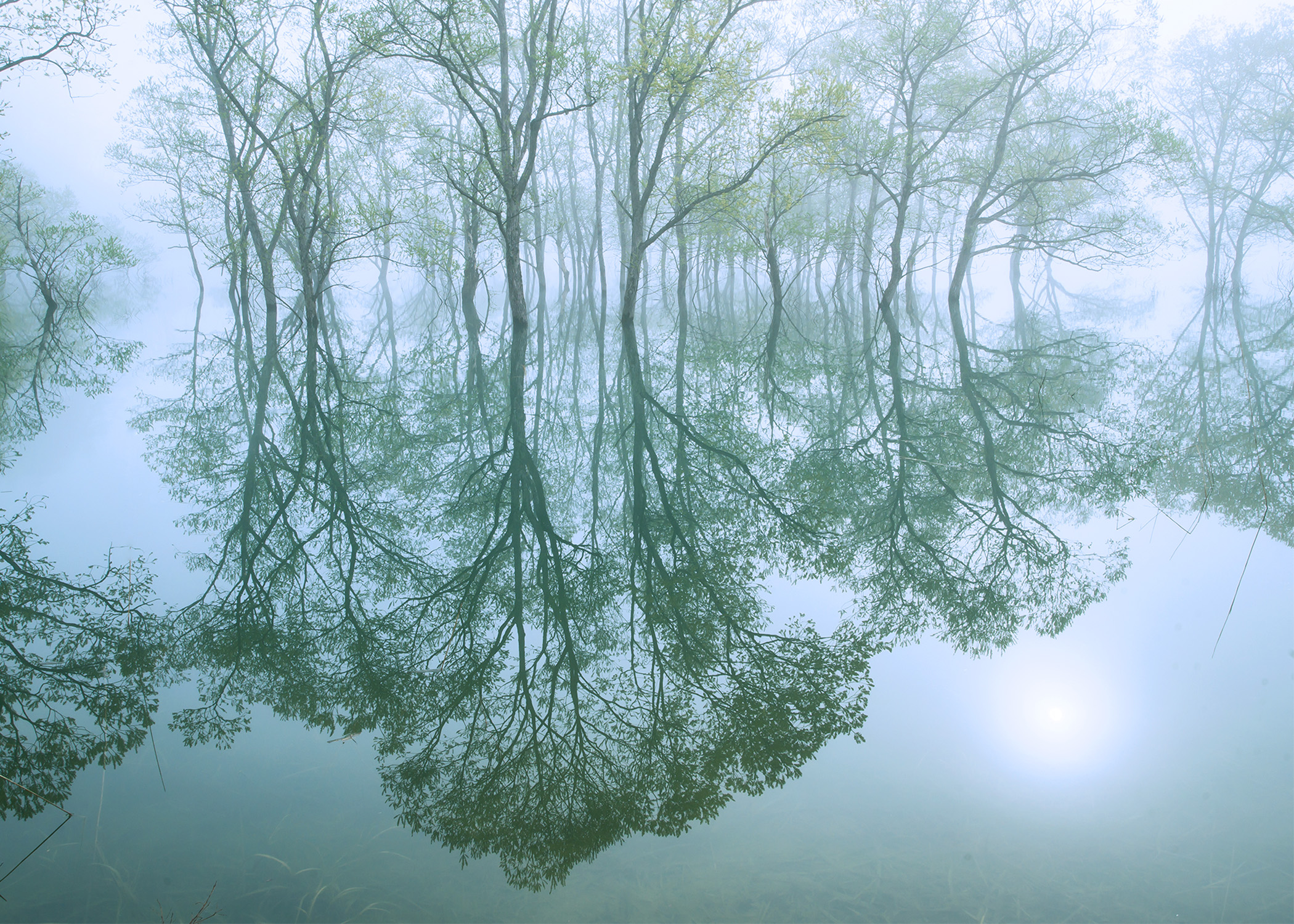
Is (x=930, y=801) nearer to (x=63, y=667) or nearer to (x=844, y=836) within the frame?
(x=844, y=836)

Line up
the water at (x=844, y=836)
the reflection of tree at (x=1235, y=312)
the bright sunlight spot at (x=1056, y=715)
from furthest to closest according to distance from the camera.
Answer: the reflection of tree at (x=1235, y=312), the bright sunlight spot at (x=1056, y=715), the water at (x=844, y=836)

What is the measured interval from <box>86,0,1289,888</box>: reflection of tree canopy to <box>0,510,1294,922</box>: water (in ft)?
0.57

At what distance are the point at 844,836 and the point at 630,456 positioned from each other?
581 cm

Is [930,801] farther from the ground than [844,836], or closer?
farther from the ground

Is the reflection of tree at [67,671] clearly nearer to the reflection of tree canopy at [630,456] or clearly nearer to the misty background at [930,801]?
the misty background at [930,801]

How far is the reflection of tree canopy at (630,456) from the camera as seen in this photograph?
375 centimetres

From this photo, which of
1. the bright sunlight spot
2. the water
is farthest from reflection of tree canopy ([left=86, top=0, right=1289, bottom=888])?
the bright sunlight spot

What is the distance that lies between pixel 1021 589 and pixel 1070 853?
293 centimetres

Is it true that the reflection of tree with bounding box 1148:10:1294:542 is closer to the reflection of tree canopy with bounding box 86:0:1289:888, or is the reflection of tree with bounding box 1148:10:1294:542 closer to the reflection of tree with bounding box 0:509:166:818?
the reflection of tree canopy with bounding box 86:0:1289:888

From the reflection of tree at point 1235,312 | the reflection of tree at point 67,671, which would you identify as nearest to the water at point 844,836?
the reflection of tree at point 67,671

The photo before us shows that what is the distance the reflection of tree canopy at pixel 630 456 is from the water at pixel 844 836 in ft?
0.57

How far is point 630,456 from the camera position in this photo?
332 inches

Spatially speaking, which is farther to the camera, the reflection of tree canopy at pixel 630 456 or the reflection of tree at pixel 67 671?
the reflection of tree canopy at pixel 630 456

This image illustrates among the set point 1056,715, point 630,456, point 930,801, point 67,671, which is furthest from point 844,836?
point 630,456
